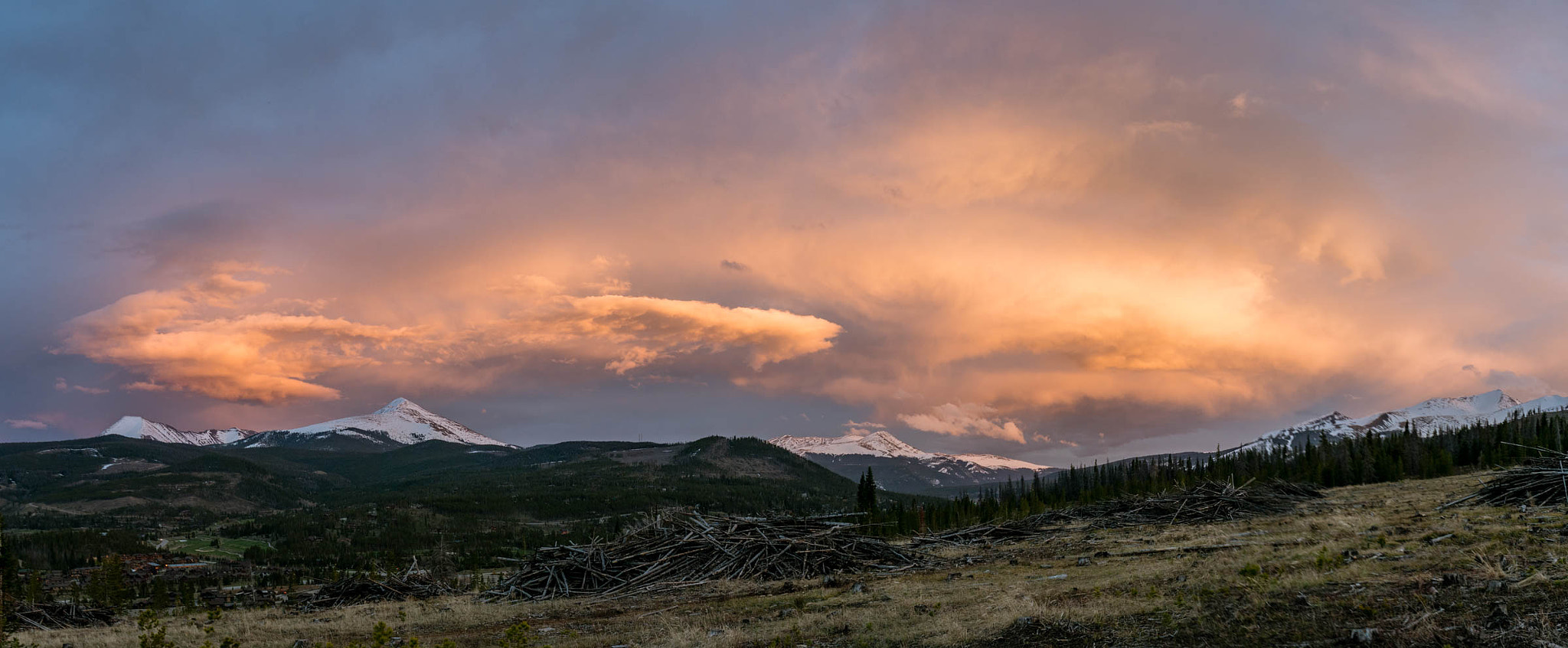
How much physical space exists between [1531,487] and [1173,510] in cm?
1767

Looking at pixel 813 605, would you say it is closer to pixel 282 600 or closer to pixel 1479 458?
pixel 282 600

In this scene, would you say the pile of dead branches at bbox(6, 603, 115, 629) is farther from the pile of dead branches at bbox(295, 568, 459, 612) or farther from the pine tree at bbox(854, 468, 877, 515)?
the pine tree at bbox(854, 468, 877, 515)

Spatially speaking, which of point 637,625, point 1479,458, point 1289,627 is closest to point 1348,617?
point 1289,627

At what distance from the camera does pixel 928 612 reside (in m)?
19.6

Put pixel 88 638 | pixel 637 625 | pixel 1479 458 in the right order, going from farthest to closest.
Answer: pixel 1479 458 → pixel 88 638 → pixel 637 625

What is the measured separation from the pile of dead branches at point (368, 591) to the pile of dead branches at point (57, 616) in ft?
24.3

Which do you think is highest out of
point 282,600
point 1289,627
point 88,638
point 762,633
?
point 1289,627

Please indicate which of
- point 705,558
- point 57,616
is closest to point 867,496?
point 705,558

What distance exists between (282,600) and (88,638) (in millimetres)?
21071

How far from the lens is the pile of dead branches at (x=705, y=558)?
35719 mm

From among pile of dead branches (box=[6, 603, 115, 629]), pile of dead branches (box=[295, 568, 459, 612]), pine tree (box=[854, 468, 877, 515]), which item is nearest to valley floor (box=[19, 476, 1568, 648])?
pile of dead branches (box=[6, 603, 115, 629])

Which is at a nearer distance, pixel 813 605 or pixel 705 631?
pixel 705 631

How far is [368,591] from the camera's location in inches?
1593

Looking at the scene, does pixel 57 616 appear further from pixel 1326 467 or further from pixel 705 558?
pixel 1326 467
